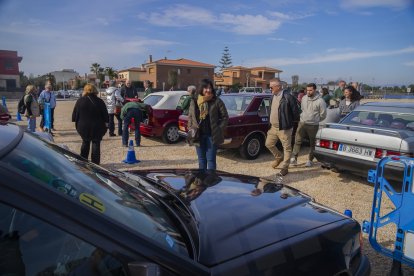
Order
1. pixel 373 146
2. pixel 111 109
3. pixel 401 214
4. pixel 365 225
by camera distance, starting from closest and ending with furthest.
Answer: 1. pixel 401 214
2. pixel 365 225
3. pixel 373 146
4. pixel 111 109

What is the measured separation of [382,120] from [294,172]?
1.91 m

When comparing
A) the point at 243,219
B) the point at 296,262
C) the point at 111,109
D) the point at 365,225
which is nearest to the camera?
the point at 296,262

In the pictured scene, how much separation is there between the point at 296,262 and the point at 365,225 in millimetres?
1863

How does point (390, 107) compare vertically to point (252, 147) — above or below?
above

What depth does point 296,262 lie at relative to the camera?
1.64 metres

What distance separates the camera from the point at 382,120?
19.0ft

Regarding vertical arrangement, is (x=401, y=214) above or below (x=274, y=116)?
below

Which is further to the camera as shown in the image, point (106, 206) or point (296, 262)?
point (296, 262)

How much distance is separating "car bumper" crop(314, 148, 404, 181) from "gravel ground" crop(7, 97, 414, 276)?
378 mm

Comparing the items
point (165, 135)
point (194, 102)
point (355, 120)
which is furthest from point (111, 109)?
point (355, 120)

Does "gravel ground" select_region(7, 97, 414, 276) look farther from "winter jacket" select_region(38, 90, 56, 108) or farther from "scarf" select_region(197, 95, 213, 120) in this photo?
"scarf" select_region(197, 95, 213, 120)

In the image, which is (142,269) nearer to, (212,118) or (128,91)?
(212,118)

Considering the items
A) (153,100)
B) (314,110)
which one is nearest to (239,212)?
(314,110)

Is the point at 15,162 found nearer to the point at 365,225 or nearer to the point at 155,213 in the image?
the point at 155,213
